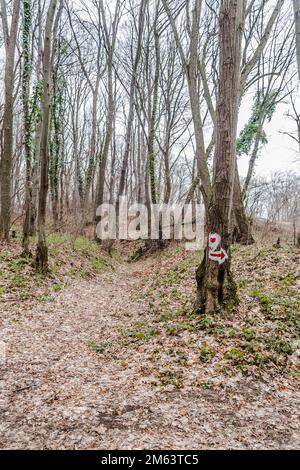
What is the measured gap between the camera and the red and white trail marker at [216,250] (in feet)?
17.4

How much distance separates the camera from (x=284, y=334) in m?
4.66

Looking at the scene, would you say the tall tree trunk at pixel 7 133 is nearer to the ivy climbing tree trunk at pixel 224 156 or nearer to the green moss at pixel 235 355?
the ivy climbing tree trunk at pixel 224 156

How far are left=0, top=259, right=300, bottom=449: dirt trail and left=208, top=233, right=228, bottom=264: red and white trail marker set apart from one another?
1.95m

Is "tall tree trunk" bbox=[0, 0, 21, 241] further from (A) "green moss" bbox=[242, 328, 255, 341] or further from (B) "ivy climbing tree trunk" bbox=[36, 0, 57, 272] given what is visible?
(A) "green moss" bbox=[242, 328, 255, 341]

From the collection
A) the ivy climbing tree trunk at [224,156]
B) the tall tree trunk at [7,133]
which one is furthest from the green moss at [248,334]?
the tall tree trunk at [7,133]

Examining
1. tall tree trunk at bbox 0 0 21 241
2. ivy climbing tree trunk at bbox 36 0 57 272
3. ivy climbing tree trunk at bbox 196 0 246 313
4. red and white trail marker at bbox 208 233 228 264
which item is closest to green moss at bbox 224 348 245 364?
ivy climbing tree trunk at bbox 196 0 246 313

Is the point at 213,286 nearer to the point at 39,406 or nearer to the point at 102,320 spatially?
the point at 102,320

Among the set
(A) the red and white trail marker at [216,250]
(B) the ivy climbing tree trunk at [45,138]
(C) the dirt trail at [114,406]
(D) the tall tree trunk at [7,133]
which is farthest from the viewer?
(D) the tall tree trunk at [7,133]

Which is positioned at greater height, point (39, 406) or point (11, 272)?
point (11, 272)

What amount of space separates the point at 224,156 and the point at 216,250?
5.29 feet

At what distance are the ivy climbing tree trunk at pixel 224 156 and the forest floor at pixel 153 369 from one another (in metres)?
0.48
